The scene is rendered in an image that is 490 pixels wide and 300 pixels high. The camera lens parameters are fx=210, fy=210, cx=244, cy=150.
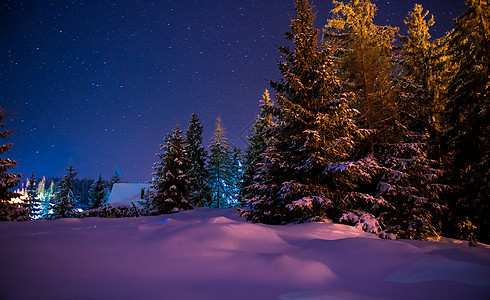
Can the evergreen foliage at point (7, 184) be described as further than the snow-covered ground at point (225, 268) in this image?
Yes

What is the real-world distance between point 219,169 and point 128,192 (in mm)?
18235

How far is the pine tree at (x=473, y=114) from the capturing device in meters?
9.80

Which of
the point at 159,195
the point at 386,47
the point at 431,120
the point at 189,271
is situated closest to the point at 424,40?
the point at 386,47

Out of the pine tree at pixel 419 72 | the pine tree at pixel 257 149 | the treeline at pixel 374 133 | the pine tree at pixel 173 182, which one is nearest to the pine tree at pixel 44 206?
the pine tree at pixel 173 182

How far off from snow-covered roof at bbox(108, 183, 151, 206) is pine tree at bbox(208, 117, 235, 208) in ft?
41.7

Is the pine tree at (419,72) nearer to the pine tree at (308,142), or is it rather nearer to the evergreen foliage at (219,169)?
the pine tree at (308,142)

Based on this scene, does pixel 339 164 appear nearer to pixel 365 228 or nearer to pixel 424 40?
pixel 365 228

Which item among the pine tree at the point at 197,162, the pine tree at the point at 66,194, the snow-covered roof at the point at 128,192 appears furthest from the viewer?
the snow-covered roof at the point at 128,192

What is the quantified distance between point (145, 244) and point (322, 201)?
5983mm

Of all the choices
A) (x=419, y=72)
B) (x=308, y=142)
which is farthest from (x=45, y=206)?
(x=419, y=72)

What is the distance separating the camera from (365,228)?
7258mm

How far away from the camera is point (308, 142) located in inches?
319

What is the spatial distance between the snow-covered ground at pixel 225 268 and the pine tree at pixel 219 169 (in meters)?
31.7

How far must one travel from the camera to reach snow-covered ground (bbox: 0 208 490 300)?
2.08 m
